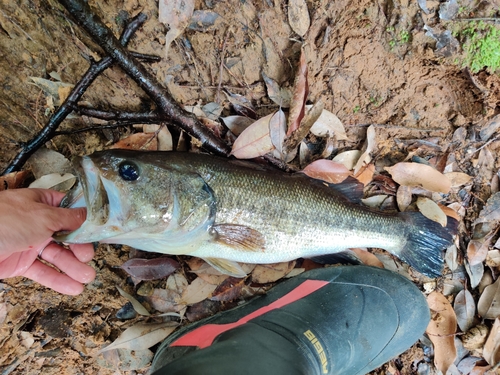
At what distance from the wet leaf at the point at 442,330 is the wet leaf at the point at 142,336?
244 centimetres

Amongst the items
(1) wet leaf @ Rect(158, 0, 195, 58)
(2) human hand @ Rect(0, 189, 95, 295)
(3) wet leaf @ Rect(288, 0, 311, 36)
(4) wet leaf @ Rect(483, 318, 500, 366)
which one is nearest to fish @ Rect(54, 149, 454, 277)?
(2) human hand @ Rect(0, 189, 95, 295)

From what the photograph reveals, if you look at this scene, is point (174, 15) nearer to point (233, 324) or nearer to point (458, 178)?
point (233, 324)

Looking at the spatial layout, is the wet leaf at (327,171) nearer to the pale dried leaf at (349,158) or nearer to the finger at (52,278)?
the pale dried leaf at (349,158)

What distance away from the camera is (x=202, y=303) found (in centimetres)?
296

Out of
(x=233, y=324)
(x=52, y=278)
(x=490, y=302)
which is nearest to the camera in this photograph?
(x=52, y=278)

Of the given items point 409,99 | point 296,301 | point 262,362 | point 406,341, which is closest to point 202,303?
point 296,301

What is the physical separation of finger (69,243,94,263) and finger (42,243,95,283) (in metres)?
0.04

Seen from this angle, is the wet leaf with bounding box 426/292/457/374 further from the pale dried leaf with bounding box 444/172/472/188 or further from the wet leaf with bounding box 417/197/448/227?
the pale dried leaf with bounding box 444/172/472/188

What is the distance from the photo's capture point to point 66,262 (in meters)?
2.46

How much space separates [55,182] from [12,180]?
310mm

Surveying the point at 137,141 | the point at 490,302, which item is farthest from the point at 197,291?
the point at 490,302

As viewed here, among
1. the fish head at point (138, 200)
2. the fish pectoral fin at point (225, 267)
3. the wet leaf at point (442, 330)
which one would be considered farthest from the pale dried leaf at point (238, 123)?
the wet leaf at point (442, 330)

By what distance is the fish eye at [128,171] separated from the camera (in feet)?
7.00

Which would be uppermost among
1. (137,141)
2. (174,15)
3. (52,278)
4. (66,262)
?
(174,15)
